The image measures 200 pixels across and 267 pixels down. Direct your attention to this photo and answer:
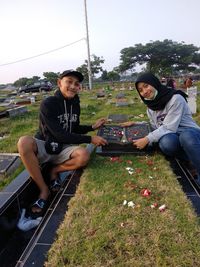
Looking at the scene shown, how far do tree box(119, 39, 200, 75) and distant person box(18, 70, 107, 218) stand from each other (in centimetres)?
3894

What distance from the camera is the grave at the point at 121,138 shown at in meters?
3.71

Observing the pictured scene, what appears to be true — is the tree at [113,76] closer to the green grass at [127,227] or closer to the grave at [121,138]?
the grave at [121,138]

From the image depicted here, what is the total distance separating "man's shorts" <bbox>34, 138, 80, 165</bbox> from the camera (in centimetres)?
323

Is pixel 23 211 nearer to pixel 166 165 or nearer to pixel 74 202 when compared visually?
pixel 74 202

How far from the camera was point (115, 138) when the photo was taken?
12.5 feet

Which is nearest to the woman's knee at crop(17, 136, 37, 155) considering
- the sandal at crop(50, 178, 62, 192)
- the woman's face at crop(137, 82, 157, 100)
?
the sandal at crop(50, 178, 62, 192)

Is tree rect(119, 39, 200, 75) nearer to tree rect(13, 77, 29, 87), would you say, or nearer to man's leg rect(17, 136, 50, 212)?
tree rect(13, 77, 29, 87)

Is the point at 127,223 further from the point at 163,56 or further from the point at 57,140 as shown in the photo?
the point at 163,56

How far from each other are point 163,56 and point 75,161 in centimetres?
4059

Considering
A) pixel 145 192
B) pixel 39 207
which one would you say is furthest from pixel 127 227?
pixel 39 207

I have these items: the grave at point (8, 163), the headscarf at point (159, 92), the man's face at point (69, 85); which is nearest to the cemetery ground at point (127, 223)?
the headscarf at point (159, 92)

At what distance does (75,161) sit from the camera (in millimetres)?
3283

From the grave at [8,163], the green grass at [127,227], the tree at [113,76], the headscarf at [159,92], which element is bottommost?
the tree at [113,76]

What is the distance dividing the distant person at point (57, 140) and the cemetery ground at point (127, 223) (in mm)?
312
